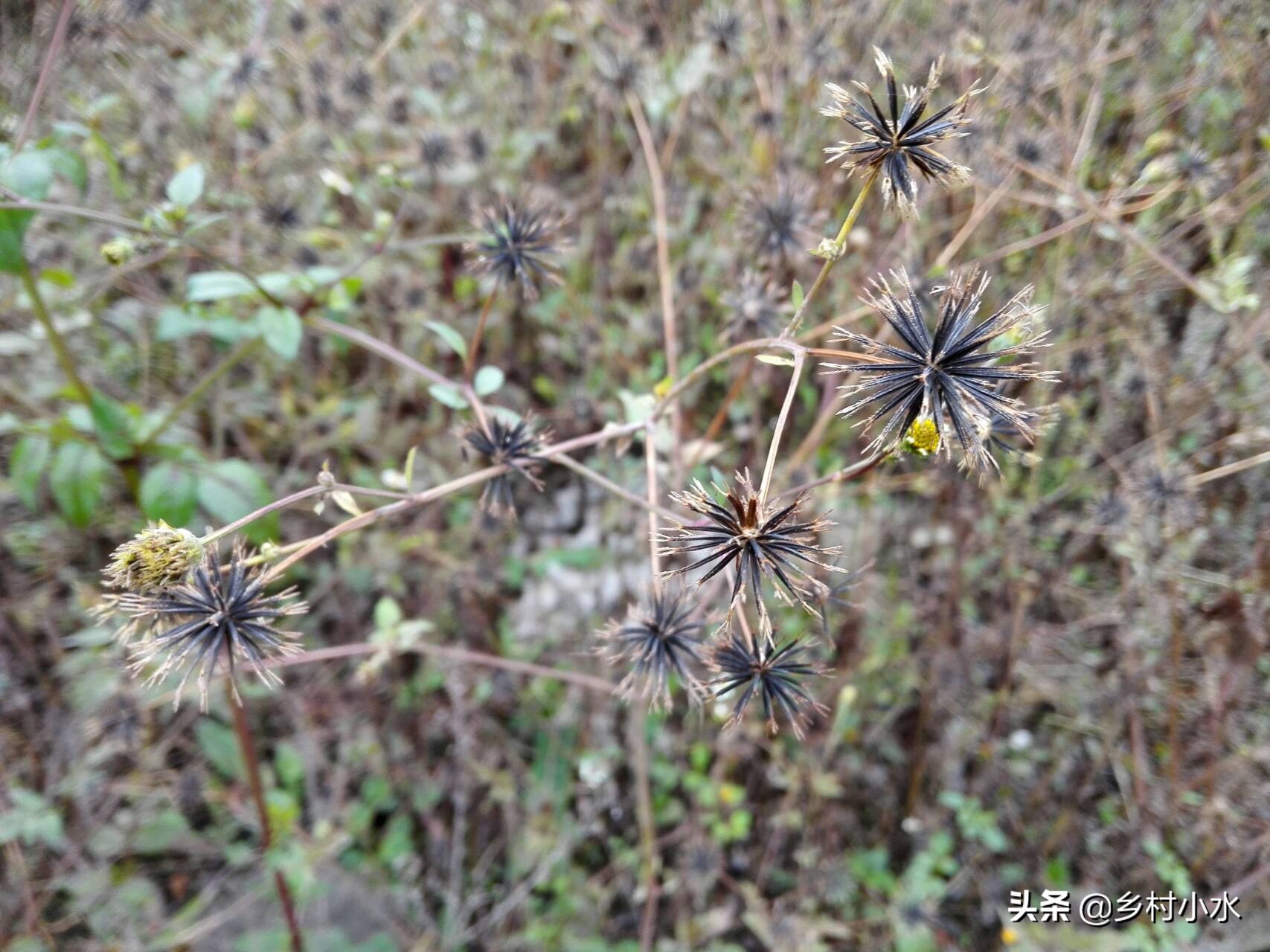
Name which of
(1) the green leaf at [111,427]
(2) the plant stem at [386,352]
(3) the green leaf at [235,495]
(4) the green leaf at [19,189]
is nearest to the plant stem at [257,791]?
(3) the green leaf at [235,495]

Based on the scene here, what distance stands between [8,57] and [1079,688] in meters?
3.25

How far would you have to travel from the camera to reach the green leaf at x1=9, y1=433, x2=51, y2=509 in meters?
1.44

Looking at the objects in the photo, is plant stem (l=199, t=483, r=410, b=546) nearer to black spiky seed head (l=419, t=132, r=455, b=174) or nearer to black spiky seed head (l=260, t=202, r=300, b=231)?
black spiky seed head (l=260, t=202, r=300, b=231)

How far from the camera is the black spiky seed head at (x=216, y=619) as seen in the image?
0.86 metres

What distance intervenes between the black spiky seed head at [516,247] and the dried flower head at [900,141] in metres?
0.51

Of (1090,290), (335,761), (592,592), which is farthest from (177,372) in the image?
(1090,290)

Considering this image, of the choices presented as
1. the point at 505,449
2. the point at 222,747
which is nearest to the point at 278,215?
the point at 505,449

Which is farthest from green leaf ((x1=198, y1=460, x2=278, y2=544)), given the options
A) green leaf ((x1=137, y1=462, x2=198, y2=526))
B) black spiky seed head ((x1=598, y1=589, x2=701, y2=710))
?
black spiky seed head ((x1=598, y1=589, x2=701, y2=710))

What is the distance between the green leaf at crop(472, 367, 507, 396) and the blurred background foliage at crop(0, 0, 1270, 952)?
0.68 meters

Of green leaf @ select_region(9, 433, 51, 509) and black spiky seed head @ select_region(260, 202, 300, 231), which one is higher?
black spiky seed head @ select_region(260, 202, 300, 231)

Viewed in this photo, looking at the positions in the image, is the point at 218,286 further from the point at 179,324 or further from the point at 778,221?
the point at 778,221

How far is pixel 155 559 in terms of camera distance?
2.69 feet

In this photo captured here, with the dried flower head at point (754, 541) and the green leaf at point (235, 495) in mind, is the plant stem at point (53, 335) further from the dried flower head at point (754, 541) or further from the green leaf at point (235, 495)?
the dried flower head at point (754, 541)

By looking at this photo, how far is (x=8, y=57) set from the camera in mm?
1625
